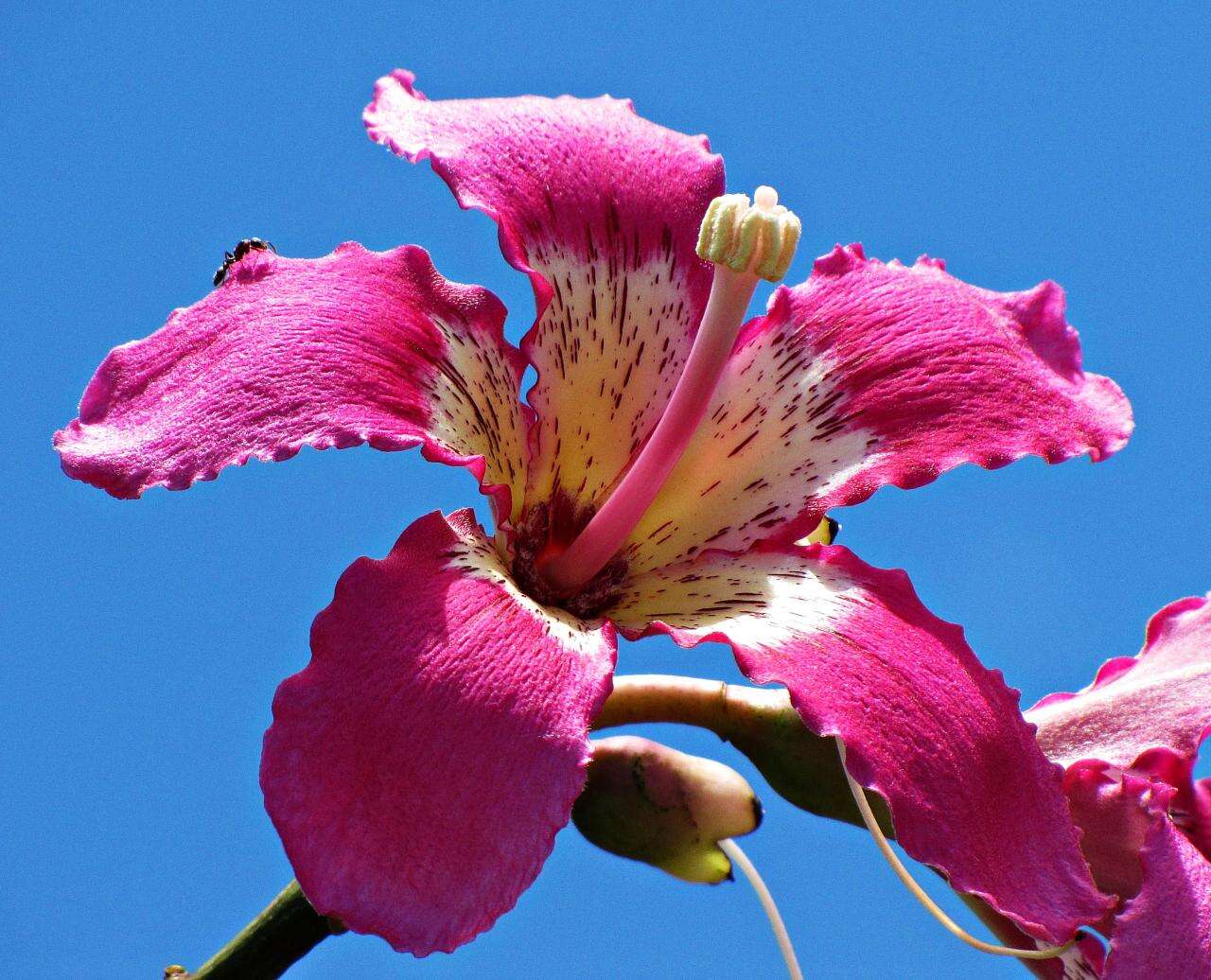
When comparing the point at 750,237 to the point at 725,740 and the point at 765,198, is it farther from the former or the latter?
the point at 725,740

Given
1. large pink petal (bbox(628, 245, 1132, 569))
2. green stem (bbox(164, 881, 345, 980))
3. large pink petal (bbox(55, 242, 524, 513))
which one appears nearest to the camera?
large pink petal (bbox(55, 242, 524, 513))

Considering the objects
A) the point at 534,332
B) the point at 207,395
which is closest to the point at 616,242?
the point at 534,332

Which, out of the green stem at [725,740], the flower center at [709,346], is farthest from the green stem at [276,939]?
the flower center at [709,346]

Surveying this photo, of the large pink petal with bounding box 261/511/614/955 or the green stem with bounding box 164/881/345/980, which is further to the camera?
the green stem with bounding box 164/881/345/980

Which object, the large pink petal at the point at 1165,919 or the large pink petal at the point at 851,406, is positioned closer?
the large pink petal at the point at 1165,919

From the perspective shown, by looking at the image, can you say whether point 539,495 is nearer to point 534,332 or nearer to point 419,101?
point 534,332

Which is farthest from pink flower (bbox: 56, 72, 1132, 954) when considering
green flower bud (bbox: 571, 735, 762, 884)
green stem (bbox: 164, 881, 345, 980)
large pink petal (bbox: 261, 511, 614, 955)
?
green stem (bbox: 164, 881, 345, 980)

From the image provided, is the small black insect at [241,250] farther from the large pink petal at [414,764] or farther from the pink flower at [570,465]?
the large pink petal at [414,764]

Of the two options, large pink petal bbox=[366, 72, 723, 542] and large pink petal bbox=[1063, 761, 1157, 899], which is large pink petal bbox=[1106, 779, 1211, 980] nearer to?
large pink petal bbox=[1063, 761, 1157, 899]
